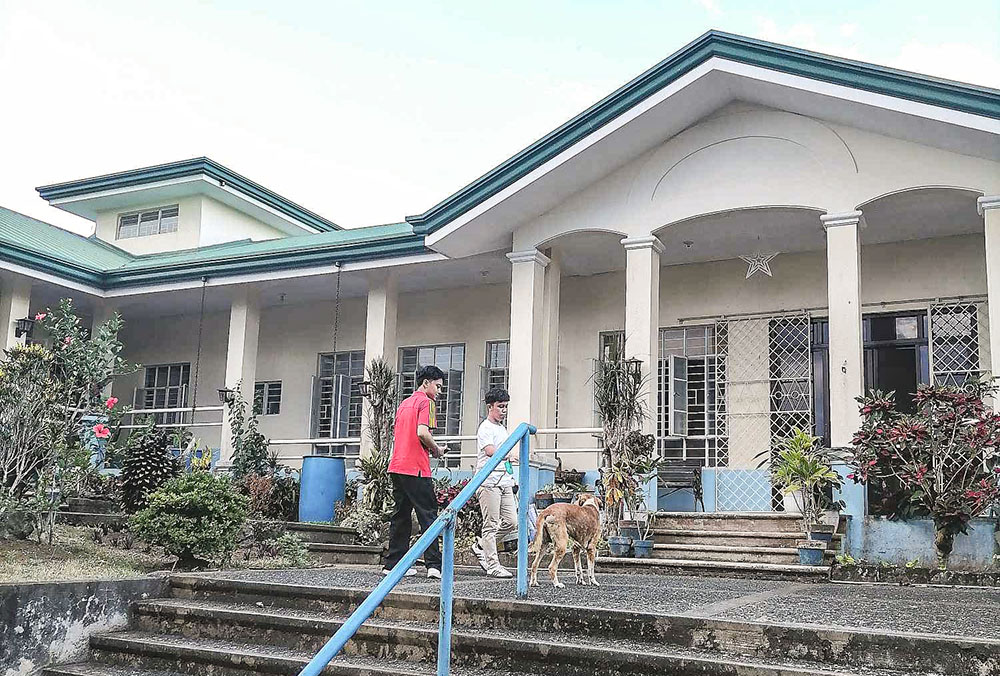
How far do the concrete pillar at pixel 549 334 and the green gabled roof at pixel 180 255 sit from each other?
6.01 ft

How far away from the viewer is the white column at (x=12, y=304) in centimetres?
1491

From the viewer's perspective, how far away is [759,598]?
21.0ft

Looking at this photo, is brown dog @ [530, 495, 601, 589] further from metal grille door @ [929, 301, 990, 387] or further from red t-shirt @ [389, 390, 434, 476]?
metal grille door @ [929, 301, 990, 387]

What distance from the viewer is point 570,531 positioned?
258 inches

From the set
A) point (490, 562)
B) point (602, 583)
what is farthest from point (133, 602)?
point (602, 583)

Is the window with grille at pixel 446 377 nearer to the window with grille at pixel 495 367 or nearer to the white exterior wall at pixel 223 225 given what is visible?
the window with grille at pixel 495 367

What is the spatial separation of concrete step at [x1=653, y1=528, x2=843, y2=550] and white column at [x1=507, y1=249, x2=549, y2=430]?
259 cm

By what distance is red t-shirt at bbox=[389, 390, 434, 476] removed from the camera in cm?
724

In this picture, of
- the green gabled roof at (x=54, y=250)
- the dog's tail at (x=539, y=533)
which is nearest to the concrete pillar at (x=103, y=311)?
the green gabled roof at (x=54, y=250)

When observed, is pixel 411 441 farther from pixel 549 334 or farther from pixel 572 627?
pixel 549 334

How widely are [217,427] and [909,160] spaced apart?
39.5 feet

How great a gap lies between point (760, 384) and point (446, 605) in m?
9.00

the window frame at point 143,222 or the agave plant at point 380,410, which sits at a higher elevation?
the window frame at point 143,222

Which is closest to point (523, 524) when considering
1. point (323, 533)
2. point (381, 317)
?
point (323, 533)
